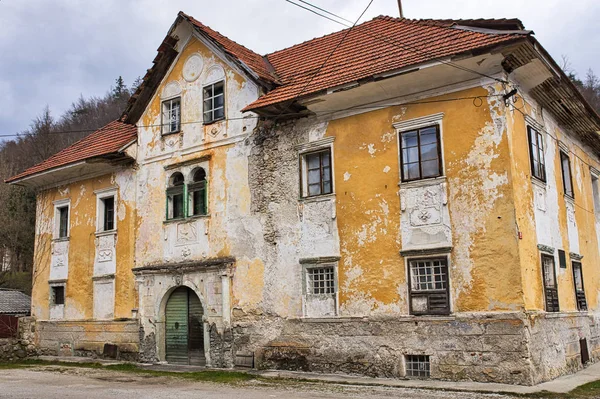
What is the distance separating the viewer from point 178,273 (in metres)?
16.5

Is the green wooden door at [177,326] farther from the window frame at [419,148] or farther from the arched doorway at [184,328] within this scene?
the window frame at [419,148]

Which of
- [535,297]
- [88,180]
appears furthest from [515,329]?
[88,180]

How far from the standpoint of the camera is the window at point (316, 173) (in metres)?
14.6

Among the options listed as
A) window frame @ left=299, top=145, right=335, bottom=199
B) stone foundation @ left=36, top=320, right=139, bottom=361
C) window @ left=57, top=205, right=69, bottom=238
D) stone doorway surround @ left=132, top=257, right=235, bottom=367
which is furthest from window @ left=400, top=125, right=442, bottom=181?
window @ left=57, top=205, right=69, bottom=238

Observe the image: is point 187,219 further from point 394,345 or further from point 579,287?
point 579,287

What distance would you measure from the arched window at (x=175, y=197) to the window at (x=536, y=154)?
376 inches

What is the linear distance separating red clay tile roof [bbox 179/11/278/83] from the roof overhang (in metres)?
4.63

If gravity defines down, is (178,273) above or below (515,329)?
above

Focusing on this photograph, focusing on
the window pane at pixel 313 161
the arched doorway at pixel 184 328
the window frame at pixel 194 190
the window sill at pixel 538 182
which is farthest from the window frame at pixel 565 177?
the arched doorway at pixel 184 328

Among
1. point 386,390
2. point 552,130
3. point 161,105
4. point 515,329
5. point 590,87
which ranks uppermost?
point 590,87

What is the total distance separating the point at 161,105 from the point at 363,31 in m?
6.50

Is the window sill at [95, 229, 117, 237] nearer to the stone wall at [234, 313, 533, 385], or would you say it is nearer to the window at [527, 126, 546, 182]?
the stone wall at [234, 313, 533, 385]

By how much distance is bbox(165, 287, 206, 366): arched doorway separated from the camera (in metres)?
16.2

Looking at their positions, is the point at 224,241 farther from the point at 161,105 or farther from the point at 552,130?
the point at 552,130
